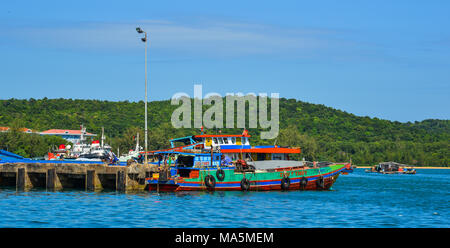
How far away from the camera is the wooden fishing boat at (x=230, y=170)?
5688 cm

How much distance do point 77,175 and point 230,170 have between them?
14.4 m

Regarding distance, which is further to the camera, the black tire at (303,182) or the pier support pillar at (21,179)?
the black tire at (303,182)

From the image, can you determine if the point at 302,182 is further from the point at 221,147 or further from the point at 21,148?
the point at 21,148

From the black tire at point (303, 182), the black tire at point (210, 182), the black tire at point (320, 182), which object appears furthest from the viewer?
the black tire at point (320, 182)

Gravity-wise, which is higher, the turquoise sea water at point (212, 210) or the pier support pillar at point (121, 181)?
the pier support pillar at point (121, 181)

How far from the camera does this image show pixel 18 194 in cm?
5119

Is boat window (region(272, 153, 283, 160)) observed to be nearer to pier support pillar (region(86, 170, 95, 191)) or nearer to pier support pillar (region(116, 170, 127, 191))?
pier support pillar (region(116, 170, 127, 191))

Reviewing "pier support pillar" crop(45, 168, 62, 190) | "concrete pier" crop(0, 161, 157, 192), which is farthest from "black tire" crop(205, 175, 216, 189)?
"pier support pillar" crop(45, 168, 62, 190)

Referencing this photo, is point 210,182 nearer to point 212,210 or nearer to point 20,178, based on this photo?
point 212,210

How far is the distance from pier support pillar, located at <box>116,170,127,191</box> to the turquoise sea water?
1.33 metres

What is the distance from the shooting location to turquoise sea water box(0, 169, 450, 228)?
36719mm

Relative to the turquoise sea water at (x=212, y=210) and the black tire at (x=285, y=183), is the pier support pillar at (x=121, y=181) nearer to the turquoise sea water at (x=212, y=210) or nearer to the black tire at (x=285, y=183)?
the turquoise sea water at (x=212, y=210)

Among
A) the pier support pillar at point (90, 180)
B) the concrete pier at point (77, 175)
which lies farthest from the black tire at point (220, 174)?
the pier support pillar at point (90, 180)

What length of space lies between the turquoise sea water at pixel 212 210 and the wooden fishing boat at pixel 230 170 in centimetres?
218
